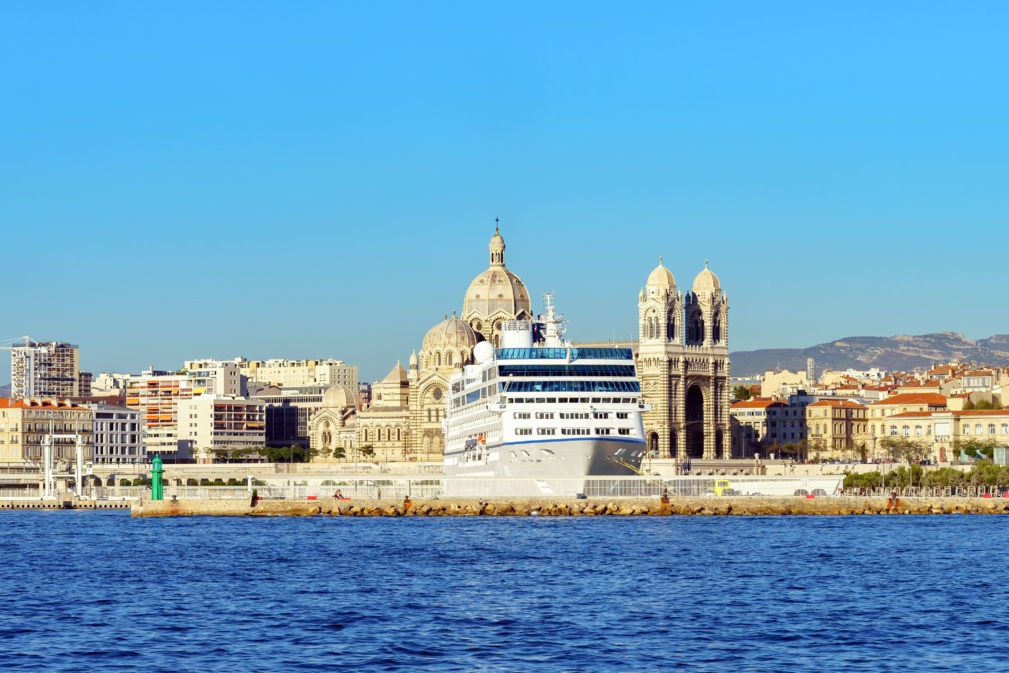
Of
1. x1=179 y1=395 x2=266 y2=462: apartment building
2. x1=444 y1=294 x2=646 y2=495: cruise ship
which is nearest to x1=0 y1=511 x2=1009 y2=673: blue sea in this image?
x1=444 y1=294 x2=646 y2=495: cruise ship

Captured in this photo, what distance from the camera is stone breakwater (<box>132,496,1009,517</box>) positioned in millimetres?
74875

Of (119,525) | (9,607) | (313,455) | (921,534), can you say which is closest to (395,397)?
(313,455)

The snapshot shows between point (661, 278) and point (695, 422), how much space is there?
10.3m

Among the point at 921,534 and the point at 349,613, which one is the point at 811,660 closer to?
the point at 349,613

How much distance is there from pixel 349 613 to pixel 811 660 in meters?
10.2

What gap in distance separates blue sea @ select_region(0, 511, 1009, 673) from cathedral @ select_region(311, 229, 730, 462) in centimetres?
6667

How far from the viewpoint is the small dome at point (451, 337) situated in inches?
5822

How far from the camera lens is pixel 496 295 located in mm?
151125

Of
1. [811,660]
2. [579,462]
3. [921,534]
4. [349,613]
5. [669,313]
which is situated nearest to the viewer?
[811,660]

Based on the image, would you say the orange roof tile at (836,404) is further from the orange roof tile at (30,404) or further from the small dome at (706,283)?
the orange roof tile at (30,404)

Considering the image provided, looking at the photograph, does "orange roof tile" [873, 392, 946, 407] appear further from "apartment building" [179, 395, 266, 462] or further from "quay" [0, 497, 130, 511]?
"quay" [0, 497, 130, 511]

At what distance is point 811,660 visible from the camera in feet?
103

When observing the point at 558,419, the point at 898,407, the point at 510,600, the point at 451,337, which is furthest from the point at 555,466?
the point at 898,407

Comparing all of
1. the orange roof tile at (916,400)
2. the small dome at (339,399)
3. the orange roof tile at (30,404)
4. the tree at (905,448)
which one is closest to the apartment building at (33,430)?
the orange roof tile at (30,404)
